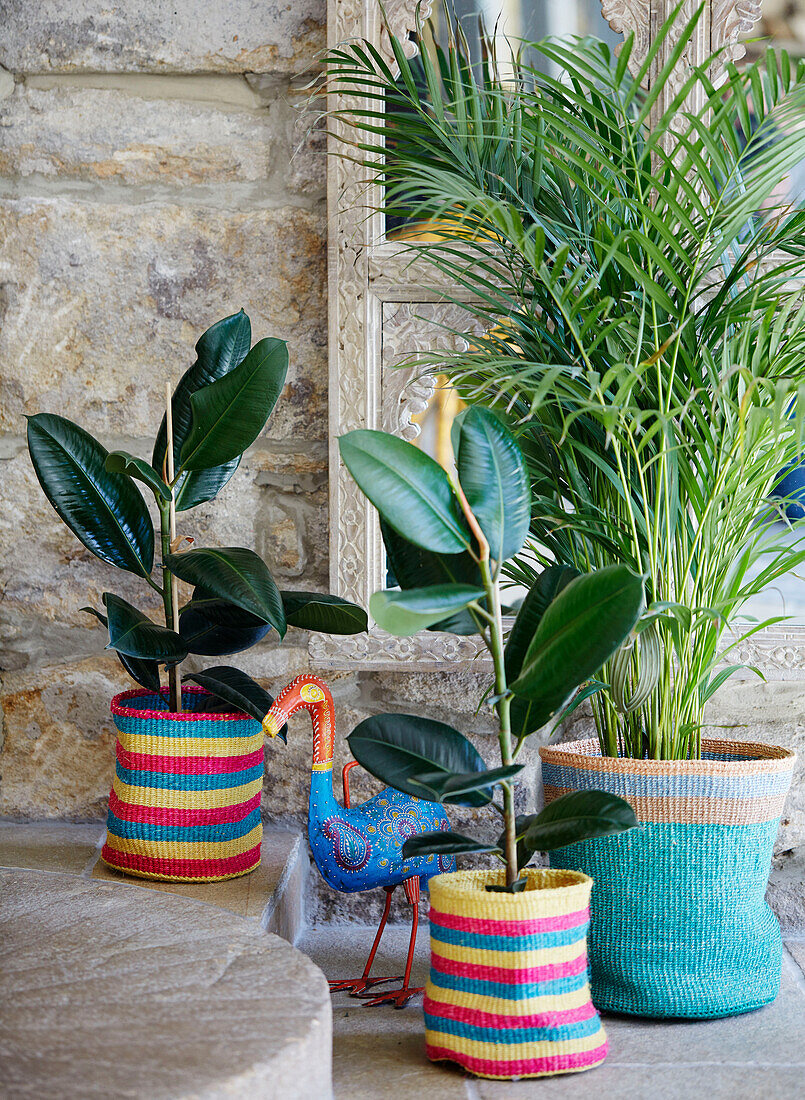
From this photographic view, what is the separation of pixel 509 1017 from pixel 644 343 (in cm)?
92

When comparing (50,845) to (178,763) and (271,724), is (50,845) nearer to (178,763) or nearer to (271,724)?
(178,763)

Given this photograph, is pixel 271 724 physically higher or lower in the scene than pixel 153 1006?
higher

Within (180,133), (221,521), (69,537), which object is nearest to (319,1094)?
(221,521)

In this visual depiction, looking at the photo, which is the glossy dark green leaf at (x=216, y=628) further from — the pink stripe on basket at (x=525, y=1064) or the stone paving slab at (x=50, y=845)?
the pink stripe on basket at (x=525, y=1064)

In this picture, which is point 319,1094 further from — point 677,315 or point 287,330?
point 287,330

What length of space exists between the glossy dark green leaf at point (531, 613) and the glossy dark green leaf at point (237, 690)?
0.43 m

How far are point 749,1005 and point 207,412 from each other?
3.84 ft

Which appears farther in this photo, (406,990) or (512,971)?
(406,990)

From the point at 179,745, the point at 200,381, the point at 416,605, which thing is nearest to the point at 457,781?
A: the point at 416,605

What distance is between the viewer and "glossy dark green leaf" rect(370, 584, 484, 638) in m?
0.97

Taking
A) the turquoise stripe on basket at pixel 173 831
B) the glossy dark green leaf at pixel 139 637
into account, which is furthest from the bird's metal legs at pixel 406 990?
the glossy dark green leaf at pixel 139 637

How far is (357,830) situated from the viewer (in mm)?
1335

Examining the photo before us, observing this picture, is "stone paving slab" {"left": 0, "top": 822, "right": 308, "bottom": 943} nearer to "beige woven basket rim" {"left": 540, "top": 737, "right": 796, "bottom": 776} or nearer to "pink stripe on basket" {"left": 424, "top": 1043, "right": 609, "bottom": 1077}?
"pink stripe on basket" {"left": 424, "top": 1043, "right": 609, "bottom": 1077}

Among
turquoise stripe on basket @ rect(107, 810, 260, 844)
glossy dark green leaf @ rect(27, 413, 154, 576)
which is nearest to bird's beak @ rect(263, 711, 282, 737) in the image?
turquoise stripe on basket @ rect(107, 810, 260, 844)
